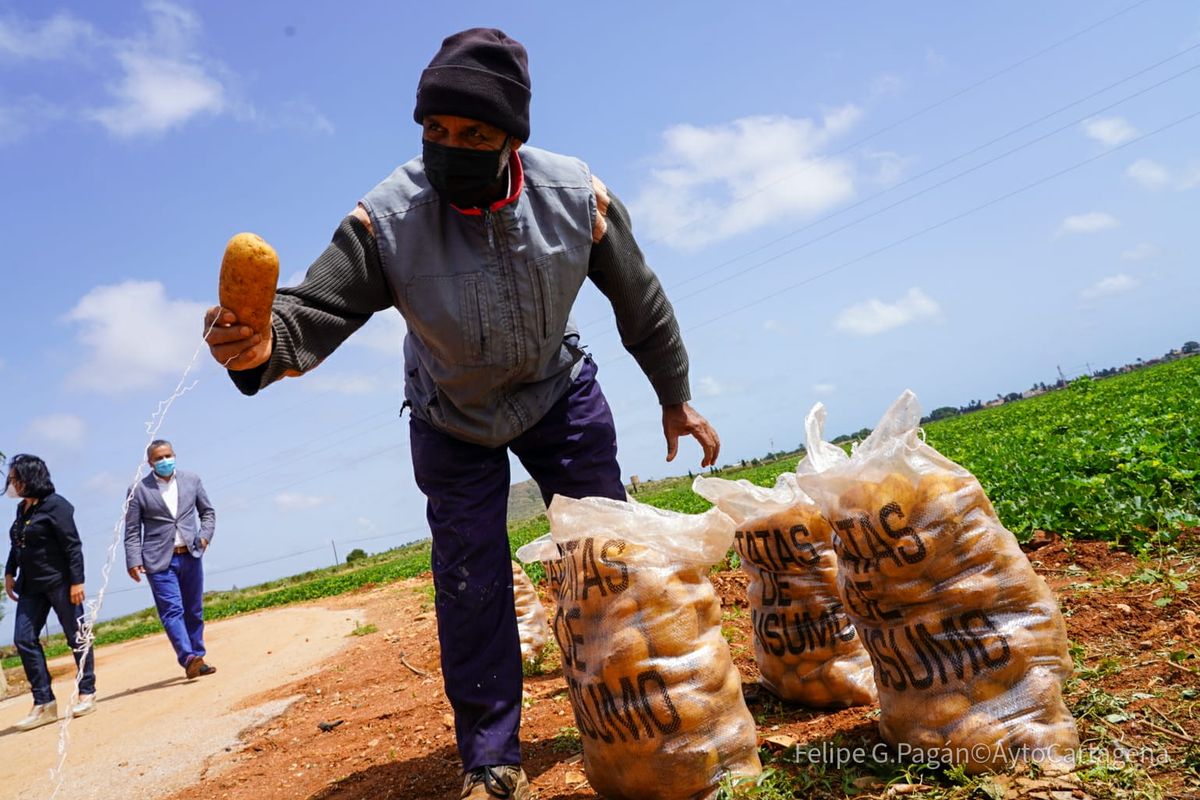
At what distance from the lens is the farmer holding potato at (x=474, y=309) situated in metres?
2.43

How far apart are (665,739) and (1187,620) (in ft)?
5.93

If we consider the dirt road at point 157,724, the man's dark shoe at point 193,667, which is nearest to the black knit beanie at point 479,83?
the dirt road at point 157,724

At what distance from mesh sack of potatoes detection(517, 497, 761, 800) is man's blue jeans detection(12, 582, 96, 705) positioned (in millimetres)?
5678

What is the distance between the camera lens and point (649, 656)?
2.16 meters

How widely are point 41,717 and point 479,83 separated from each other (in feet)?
22.0

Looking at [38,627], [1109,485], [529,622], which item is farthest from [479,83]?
[38,627]

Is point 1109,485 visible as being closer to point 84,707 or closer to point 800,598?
point 800,598

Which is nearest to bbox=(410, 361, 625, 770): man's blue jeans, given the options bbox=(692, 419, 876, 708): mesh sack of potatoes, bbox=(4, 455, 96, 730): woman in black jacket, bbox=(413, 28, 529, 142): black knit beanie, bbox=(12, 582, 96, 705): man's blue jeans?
bbox=(692, 419, 876, 708): mesh sack of potatoes

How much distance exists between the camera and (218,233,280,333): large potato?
206 cm

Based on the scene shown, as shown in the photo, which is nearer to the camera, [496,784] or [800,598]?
[496,784]

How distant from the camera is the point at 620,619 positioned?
7.22 feet

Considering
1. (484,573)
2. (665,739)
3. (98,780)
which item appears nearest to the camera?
(665,739)

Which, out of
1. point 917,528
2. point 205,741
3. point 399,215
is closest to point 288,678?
point 205,741

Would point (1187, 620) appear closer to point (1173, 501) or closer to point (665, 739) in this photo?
point (665, 739)
